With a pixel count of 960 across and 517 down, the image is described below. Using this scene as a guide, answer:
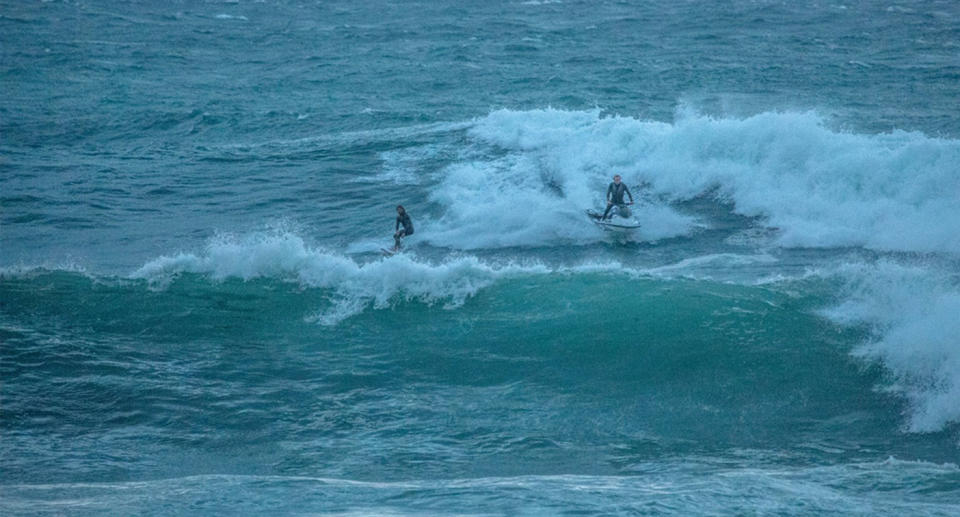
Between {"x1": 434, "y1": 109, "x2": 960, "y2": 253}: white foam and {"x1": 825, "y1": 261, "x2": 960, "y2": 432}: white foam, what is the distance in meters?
3.95

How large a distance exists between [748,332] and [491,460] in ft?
14.1

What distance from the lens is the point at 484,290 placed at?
13.7 meters

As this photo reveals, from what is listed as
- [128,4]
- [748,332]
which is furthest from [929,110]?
[128,4]

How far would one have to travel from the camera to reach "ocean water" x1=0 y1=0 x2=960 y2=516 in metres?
9.26

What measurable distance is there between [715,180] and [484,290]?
8468mm

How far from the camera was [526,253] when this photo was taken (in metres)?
17.1

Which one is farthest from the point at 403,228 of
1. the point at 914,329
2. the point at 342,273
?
the point at 914,329

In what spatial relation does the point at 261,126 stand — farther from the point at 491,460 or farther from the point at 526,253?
the point at 491,460

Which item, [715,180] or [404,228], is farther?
[715,180]

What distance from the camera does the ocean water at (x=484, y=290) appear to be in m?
9.26

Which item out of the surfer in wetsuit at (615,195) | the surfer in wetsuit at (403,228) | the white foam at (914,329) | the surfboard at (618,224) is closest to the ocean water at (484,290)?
the white foam at (914,329)

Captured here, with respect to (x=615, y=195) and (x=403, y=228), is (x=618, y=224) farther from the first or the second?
(x=403, y=228)

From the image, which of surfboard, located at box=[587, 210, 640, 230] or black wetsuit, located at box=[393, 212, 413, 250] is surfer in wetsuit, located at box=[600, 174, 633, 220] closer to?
surfboard, located at box=[587, 210, 640, 230]

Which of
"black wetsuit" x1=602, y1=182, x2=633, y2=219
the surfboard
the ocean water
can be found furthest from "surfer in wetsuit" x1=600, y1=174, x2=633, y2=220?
the ocean water
